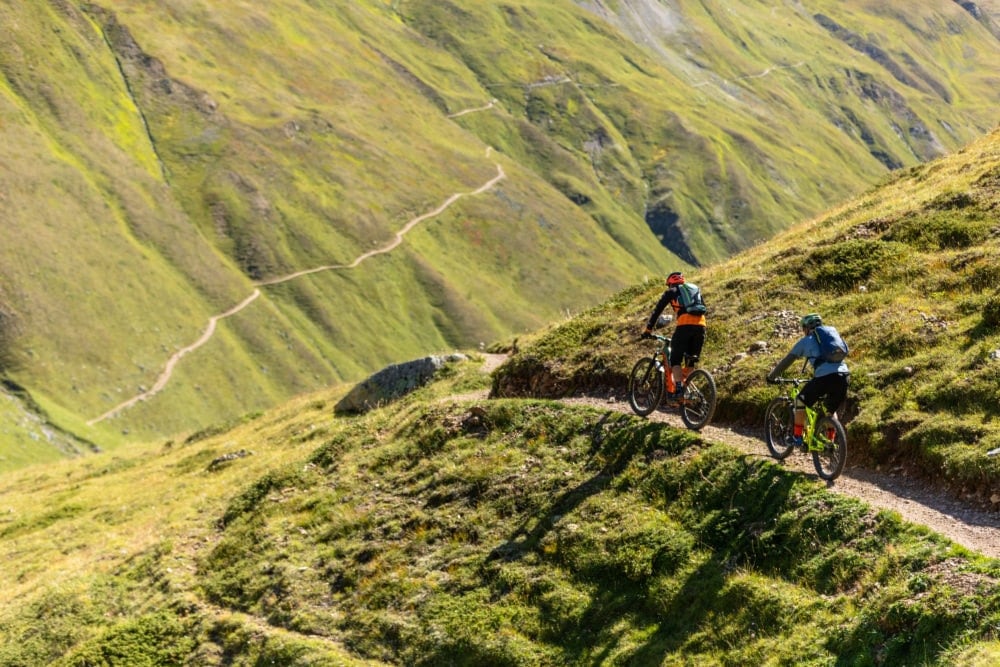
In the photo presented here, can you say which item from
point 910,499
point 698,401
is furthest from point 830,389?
point 698,401

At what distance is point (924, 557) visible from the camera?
13.7 metres

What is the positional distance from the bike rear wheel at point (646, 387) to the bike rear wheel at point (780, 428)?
361 centimetres

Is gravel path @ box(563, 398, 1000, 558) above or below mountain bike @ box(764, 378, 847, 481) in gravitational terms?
below

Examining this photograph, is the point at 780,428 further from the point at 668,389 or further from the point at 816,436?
the point at 668,389

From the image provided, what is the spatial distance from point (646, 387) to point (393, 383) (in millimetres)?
19663

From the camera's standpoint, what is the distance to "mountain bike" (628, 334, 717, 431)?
2055cm

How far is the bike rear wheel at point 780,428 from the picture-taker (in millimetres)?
18047

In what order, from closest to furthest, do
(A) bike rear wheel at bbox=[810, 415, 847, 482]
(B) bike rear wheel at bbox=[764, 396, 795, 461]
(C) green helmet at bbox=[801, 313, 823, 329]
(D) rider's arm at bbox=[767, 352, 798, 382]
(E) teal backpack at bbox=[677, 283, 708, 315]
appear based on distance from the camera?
(A) bike rear wheel at bbox=[810, 415, 847, 482], (C) green helmet at bbox=[801, 313, 823, 329], (D) rider's arm at bbox=[767, 352, 798, 382], (B) bike rear wheel at bbox=[764, 396, 795, 461], (E) teal backpack at bbox=[677, 283, 708, 315]

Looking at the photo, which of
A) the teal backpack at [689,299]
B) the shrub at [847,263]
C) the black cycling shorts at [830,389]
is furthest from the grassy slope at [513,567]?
the shrub at [847,263]

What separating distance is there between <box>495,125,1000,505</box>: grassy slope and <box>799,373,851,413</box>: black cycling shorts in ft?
7.79

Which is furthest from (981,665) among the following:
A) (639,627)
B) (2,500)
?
(2,500)

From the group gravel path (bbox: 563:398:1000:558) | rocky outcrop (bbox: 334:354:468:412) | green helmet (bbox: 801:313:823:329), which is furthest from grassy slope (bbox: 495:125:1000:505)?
rocky outcrop (bbox: 334:354:468:412)

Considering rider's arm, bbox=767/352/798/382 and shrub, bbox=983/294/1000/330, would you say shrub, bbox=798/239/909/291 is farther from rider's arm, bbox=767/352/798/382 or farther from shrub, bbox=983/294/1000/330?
rider's arm, bbox=767/352/798/382

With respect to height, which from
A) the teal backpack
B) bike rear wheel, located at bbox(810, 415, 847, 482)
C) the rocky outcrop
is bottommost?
bike rear wheel, located at bbox(810, 415, 847, 482)
